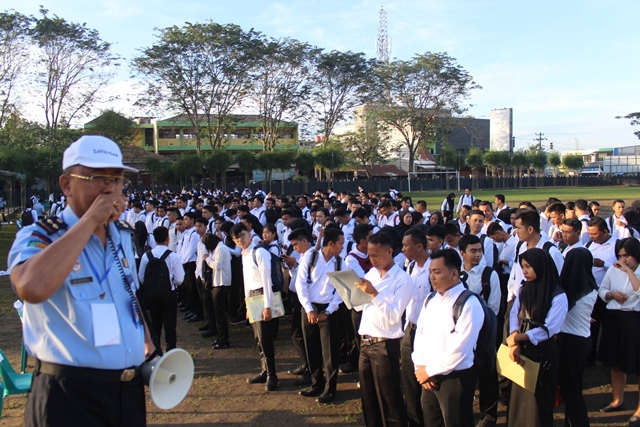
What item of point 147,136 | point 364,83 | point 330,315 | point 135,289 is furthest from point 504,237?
point 147,136

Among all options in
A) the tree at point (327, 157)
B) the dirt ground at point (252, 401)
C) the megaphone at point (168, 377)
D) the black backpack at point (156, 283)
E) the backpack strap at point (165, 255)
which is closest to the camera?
the megaphone at point (168, 377)

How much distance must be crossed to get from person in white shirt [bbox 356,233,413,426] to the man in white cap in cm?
207

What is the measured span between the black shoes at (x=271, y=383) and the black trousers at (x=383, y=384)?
68.5 inches

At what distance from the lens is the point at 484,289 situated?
4.62 m

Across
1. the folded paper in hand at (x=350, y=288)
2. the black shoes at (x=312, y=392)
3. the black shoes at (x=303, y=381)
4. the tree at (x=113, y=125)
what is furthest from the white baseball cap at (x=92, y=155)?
the tree at (x=113, y=125)

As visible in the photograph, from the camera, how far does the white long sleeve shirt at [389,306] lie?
12.6 feet

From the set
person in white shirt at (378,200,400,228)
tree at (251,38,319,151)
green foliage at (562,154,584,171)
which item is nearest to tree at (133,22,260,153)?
tree at (251,38,319,151)

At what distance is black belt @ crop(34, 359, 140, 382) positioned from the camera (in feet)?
6.43

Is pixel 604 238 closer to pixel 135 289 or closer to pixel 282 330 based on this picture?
pixel 282 330

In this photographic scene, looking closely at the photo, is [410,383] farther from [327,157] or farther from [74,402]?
[327,157]

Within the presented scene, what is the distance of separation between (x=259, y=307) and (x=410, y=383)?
1879 mm

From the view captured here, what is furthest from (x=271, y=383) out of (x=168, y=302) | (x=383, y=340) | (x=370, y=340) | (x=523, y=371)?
(x=523, y=371)

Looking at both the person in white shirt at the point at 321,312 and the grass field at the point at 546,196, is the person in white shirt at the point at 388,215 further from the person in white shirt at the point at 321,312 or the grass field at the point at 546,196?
the grass field at the point at 546,196

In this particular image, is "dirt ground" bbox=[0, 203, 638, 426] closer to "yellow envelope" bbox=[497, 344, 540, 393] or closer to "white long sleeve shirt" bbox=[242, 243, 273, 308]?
"white long sleeve shirt" bbox=[242, 243, 273, 308]
